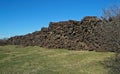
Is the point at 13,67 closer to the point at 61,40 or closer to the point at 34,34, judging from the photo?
the point at 61,40

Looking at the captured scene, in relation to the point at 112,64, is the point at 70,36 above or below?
above

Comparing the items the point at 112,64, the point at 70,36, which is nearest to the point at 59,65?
the point at 112,64

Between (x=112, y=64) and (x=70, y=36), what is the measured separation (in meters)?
11.8

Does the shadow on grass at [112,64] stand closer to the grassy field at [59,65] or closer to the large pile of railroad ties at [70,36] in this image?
the grassy field at [59,65]

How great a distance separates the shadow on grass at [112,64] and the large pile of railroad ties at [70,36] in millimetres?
5908

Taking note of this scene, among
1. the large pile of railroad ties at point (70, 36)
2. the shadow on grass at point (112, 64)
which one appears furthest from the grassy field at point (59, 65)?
the large pile of railroad ties at point (70, 36)

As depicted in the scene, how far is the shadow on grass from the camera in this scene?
1533 cm

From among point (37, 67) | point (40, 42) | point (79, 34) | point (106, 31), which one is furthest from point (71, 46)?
point (106, 31)

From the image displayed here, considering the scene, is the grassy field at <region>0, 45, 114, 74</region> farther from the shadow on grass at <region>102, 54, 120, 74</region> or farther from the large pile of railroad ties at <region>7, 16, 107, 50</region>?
the large pile of railroad ties at <region>7, 16, 107, 50</region>

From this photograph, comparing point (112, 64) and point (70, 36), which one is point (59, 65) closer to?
point (112, 64)

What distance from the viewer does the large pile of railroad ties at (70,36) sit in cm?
2591

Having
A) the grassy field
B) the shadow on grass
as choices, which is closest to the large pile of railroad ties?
the grassy field

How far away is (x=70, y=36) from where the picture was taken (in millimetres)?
28469

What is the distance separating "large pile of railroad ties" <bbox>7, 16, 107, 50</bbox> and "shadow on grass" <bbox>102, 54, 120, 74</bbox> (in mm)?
5908
